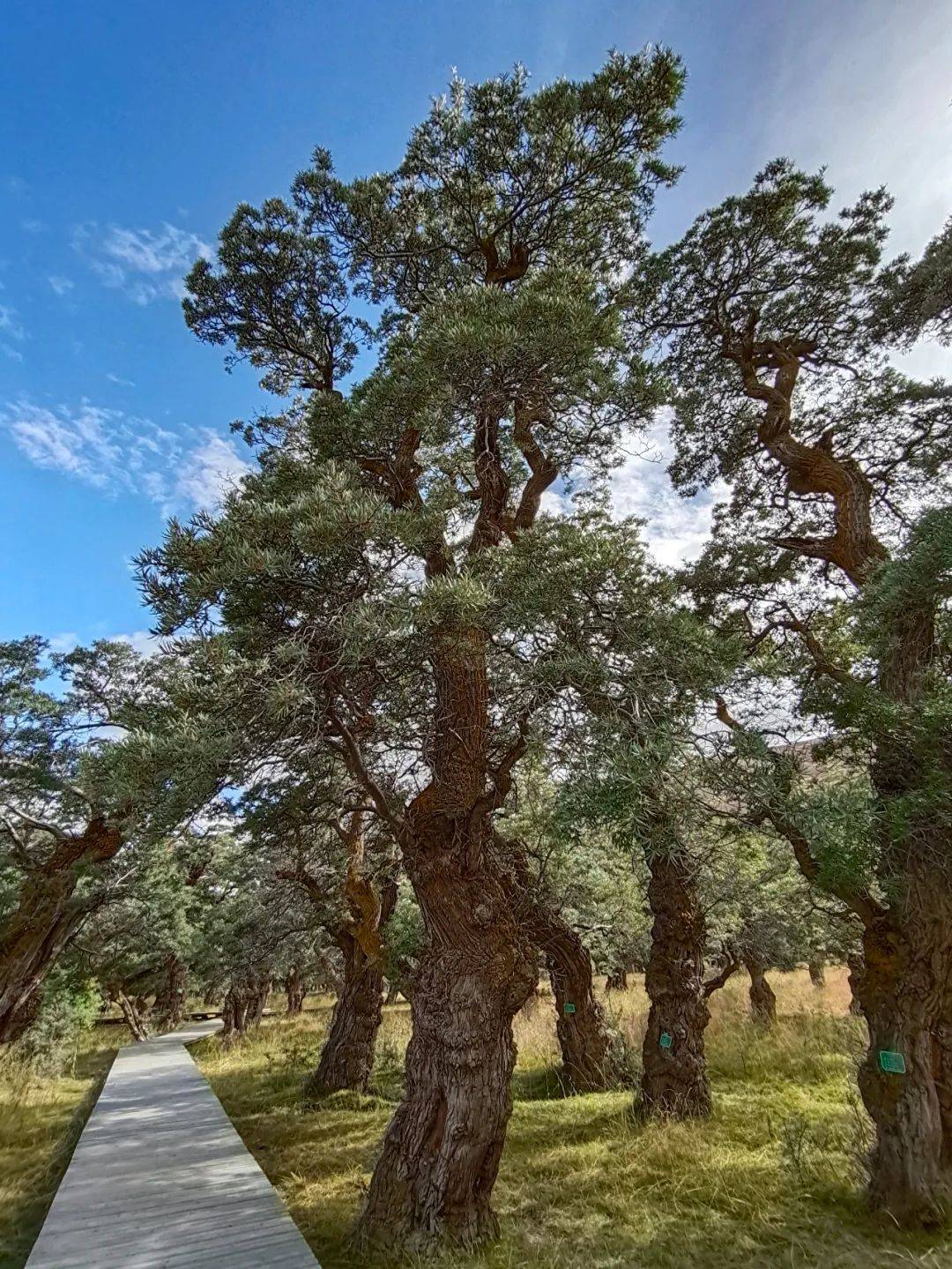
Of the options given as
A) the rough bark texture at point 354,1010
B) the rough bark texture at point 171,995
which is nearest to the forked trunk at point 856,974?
the rough bark texture at point 354,1010

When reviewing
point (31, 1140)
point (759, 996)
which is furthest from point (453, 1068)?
point (759, 996)

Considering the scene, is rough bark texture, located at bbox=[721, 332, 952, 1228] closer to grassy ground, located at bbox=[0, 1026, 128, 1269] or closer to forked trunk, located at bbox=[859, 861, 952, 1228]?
forked trunk, located at bbox=[859, 861, 952, 1228]

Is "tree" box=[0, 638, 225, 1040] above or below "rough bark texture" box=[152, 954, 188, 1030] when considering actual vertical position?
above

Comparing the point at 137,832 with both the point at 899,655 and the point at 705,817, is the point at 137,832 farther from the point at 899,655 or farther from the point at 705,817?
the point at 899,655

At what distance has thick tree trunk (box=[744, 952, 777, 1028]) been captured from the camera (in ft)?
44.4

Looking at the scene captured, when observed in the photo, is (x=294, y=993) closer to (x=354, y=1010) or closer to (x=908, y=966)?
(x=354, y=1010)

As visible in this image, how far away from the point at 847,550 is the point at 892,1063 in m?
4.63

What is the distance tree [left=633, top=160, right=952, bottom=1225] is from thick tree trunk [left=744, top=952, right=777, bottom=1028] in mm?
9603

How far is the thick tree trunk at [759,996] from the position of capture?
1353 centimetres

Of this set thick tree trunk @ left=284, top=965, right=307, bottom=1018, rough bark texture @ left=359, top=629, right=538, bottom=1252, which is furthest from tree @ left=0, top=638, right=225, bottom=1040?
thick tree trunk @ left=284, top=965, right=307, bottom=1018

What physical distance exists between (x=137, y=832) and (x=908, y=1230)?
→ 21.4 feet

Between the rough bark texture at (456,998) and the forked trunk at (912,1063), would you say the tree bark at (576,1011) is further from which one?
the forked trunk at (912,1063)

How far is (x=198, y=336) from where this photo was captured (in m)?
7.07

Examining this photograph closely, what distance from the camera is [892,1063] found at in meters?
4.79
